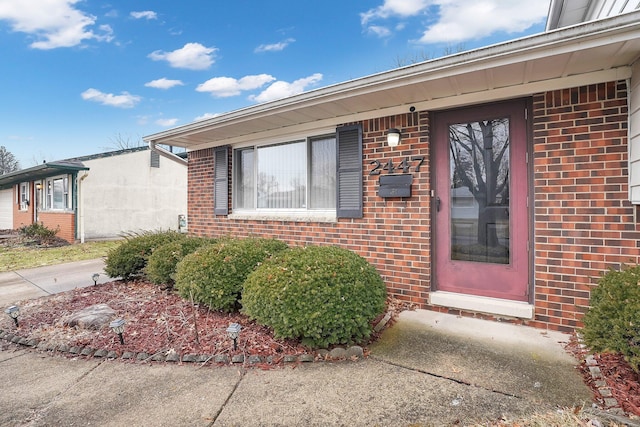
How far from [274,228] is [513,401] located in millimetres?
3884

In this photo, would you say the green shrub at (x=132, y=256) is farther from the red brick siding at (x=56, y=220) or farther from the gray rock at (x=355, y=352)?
the red brick siding at (x=56, y=220)

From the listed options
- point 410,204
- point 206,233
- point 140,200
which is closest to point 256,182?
point 206,233

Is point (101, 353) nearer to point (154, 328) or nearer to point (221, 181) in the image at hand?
point (154, 328)

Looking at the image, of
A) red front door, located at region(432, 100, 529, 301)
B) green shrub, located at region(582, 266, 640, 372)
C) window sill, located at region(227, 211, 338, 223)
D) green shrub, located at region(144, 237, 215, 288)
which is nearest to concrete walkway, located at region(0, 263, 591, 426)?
green shrub, located at region(582, 266, 640, 372)

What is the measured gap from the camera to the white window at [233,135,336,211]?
192 inches

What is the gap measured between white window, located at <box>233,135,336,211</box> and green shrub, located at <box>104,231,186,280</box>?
1440 millimetres

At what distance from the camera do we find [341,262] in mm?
3062

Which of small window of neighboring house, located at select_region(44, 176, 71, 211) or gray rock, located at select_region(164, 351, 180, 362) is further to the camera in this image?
small window of neighboring house, located at select_region(44, 176, 71, 211)

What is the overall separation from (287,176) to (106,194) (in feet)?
35.4

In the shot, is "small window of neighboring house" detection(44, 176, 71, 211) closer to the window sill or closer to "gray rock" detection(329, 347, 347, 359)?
the window sill

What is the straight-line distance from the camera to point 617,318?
2.11 m

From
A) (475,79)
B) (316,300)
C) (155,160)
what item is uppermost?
(155,160)

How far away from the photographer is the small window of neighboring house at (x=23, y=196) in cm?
1602

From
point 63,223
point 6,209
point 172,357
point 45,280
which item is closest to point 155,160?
point 63,223
